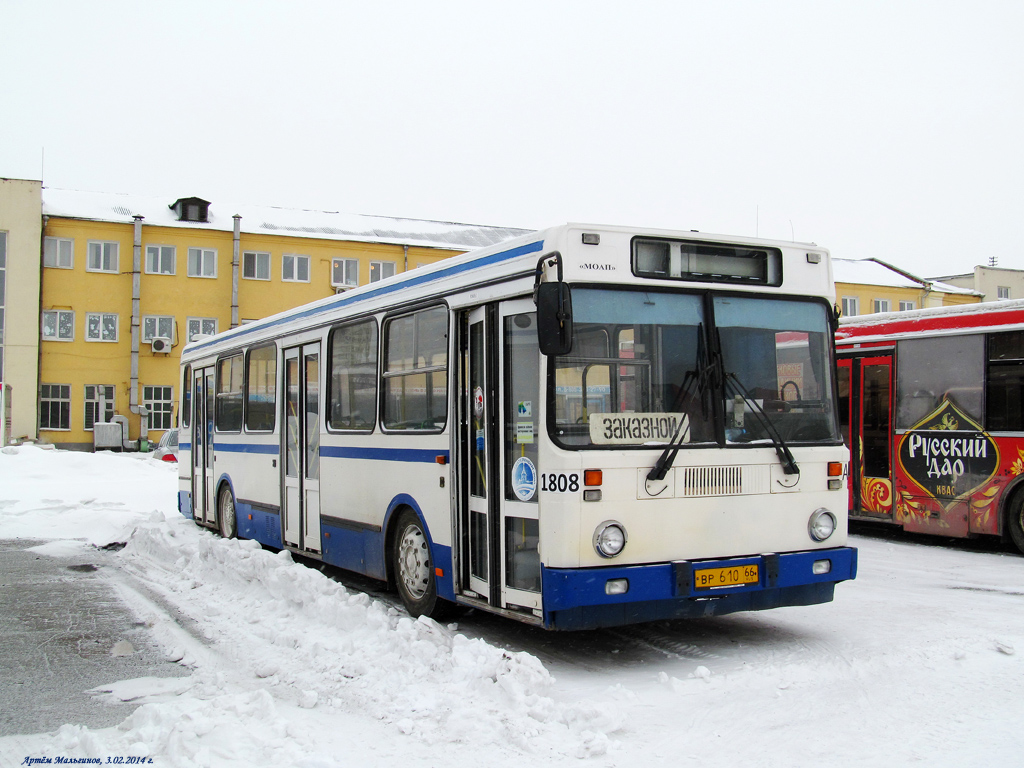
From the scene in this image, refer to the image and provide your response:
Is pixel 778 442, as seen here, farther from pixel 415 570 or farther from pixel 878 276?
pixel 878 276

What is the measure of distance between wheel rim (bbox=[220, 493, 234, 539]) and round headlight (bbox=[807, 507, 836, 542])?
9137 mm

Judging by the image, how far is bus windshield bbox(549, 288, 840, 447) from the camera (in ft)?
21.3

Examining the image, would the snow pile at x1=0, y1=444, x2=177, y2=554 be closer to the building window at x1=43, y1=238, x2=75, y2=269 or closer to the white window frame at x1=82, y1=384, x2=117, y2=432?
the white window frame at x1=82, y1=384, x2=117, y2=432

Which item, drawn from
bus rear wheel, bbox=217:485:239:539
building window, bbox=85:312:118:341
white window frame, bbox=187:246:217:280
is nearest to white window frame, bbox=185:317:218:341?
Answer: white window frame, bbox=187:246:217:280

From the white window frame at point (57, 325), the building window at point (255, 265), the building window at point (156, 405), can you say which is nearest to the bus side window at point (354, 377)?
the building window at point (156, 405)

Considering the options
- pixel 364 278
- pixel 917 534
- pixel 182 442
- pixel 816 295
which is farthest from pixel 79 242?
pixel 816 295

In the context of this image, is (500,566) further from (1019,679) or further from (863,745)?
(1019,679)

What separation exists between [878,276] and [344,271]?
34179 millimetres

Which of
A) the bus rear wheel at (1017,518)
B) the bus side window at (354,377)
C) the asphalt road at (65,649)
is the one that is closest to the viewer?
the asphalt road at (65,649)

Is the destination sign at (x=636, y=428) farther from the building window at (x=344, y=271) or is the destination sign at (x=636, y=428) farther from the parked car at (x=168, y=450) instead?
the building window at (x=344, y=271)

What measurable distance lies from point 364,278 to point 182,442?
34663mm

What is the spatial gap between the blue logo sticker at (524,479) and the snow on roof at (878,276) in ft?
185

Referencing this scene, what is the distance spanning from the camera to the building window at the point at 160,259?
156 feet

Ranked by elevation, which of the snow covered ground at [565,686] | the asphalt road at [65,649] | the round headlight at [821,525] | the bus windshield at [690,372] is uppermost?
the bus windshield at [690,372]
